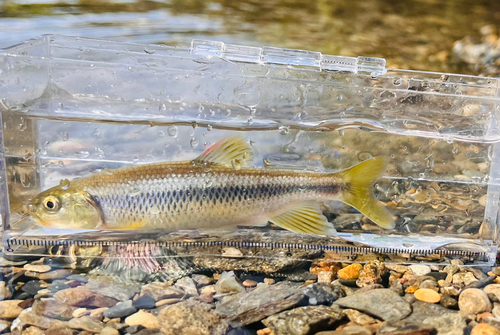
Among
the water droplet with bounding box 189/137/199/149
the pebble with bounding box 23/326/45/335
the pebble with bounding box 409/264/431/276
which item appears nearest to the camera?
the pebble with bounding box 23/326/45/335

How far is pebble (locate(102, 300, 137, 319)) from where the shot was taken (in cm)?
106

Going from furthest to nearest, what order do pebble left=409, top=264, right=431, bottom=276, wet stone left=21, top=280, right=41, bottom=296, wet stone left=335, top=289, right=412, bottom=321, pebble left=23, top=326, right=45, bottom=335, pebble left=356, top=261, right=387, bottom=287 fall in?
pebble left=409, top=264, right=431, bottom=276, pebble left=356, top=261, right=387, bottom=287, wet stone left=21, top=280, right=41, bottom=296, wet stone left=335, top=289, right=412, bottom=321, pebble left=23, top=326, right=45, bottom=335

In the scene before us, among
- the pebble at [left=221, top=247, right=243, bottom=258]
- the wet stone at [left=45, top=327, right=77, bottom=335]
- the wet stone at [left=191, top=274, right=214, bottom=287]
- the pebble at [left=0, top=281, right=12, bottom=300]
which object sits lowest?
the wet stone at [left=45, top=327, right=77, bottom=335]

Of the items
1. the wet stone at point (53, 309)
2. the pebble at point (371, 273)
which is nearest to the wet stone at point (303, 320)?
the pebble at point (371, 273)

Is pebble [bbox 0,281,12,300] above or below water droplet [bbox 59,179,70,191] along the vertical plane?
below

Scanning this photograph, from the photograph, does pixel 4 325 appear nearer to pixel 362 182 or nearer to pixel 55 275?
pixel 55 275

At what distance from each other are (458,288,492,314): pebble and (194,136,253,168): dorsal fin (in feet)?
2.86

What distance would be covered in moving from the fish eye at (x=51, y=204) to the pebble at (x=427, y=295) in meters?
1.28

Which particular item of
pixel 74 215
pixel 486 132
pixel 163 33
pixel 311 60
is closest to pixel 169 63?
pixel 311 60

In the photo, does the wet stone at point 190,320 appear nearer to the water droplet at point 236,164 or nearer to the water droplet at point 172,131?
the water droplet at point 236,164

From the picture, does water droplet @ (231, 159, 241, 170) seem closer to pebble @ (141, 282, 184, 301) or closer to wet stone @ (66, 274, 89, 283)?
pebble @ (141, 282, 184, 301)

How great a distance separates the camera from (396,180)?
166 cm

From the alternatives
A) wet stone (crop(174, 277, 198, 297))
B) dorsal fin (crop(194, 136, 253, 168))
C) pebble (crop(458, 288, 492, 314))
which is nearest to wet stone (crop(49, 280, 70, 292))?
wet stone (crop(174, 277, 198, 297))

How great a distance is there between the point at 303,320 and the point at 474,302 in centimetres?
58
